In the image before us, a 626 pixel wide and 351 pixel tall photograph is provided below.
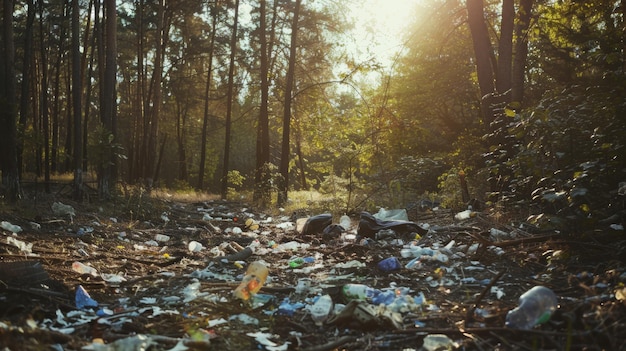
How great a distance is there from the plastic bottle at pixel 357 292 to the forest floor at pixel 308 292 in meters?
0.06

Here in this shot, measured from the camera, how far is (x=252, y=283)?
3475 millimetres

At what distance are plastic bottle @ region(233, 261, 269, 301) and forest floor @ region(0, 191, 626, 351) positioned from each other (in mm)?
70

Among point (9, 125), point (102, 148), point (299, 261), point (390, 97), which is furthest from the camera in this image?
point (390, 97)

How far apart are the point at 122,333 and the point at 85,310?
556 mm

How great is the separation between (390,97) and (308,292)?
499 inches

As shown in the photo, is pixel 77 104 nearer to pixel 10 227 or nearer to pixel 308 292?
pixel 10 227

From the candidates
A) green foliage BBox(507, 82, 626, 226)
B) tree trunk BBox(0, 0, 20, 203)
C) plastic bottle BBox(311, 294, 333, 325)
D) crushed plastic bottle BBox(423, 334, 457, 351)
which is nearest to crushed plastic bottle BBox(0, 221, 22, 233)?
tree trunk BBox(0, 0, 20, 203)

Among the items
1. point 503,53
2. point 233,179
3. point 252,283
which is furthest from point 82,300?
point 233,179

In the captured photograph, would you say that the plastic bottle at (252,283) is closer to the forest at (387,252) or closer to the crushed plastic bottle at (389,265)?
the forest at (387,252)

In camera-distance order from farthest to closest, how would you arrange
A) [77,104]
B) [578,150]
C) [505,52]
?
[77,104]
[505,52]
[578,150]

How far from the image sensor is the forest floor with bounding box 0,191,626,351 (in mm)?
2326

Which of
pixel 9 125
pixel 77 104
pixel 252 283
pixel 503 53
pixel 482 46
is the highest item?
pixel 482 46

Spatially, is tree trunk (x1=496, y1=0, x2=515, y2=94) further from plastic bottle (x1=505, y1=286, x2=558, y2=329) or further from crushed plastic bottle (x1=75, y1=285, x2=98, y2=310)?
crushed plastic bottle (x1=75, y1=285, x2=98, y2=310)

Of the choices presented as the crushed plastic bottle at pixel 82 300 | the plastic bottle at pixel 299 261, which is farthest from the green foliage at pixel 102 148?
the crushed plastic bottle at pixel 82 300
